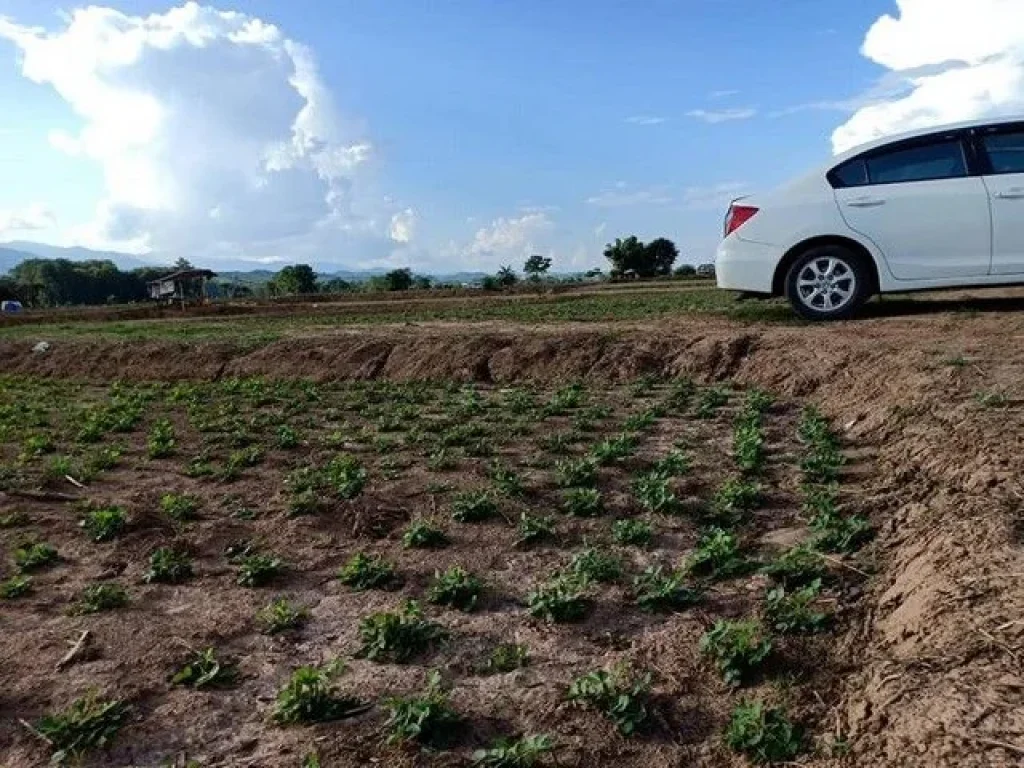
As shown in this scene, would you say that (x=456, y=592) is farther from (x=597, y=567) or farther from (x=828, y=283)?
(x=828, y=283)

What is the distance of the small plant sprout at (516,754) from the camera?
2369mm

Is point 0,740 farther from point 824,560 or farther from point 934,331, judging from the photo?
point 934,331

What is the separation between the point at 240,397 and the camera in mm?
8461

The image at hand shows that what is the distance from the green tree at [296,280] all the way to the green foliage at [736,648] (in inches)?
2345

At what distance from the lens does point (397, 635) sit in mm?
3080

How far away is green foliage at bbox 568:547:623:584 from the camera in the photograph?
3475mm

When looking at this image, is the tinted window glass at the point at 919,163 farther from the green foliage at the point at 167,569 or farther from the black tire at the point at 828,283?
the green foliage at the point at 167,569

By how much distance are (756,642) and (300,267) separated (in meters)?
63.6

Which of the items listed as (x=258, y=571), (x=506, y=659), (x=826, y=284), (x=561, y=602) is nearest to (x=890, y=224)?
(x=826, y=284)

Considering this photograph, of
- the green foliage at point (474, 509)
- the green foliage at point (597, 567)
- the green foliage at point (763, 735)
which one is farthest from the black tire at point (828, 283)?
the green foliage at point (763, 735)

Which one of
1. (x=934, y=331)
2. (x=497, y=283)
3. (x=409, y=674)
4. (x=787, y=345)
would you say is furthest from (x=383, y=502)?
(x=497, y=283)

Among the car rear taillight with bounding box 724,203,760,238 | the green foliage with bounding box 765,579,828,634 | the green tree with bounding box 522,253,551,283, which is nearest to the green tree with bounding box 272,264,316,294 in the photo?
the green tree with bounding box 522,253,551,283

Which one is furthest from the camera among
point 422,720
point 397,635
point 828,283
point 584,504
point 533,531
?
point 828,283

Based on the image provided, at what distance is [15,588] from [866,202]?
6.76 metres
